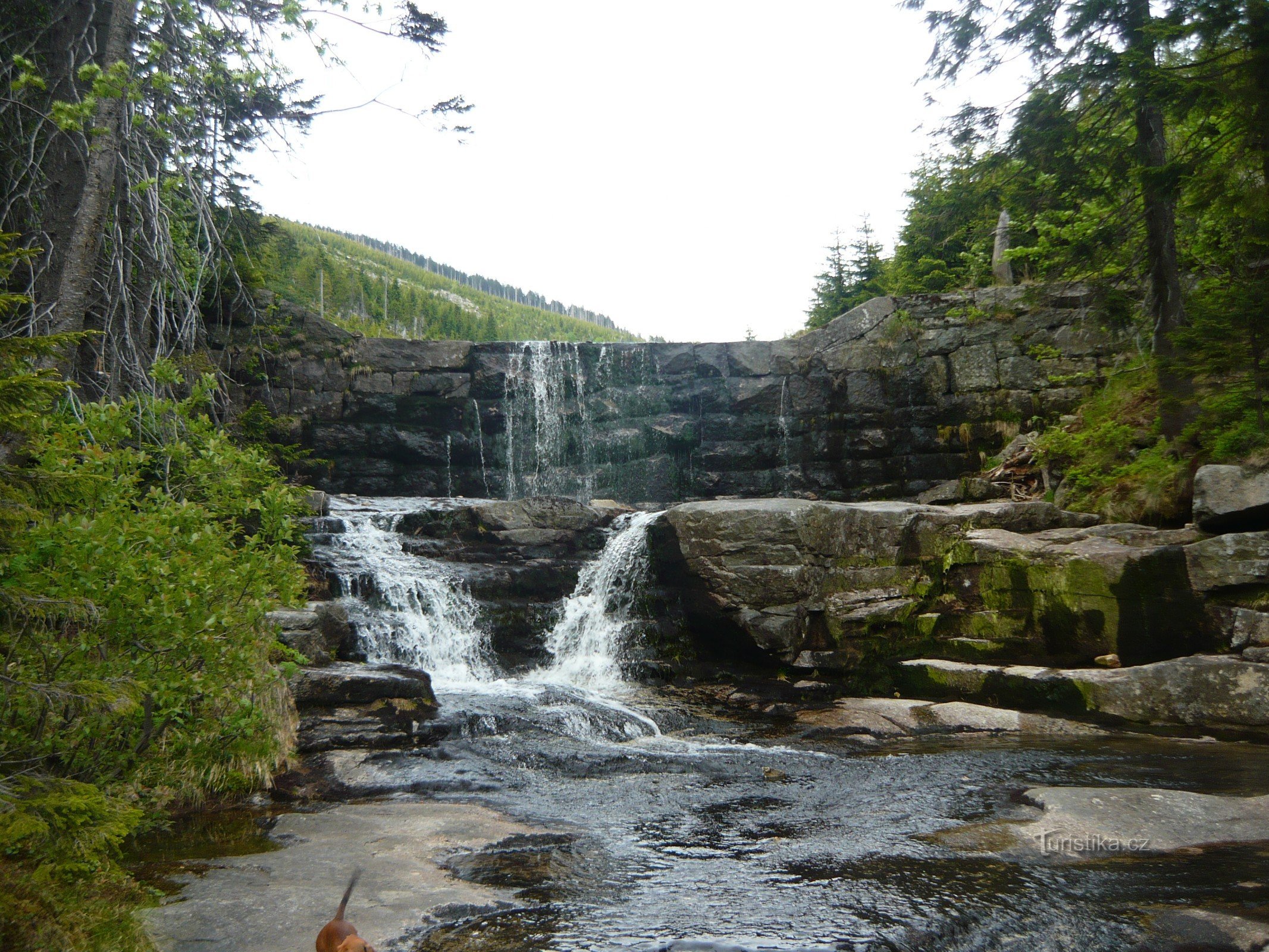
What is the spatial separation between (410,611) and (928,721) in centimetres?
777

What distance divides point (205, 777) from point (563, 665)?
6799 millimetres

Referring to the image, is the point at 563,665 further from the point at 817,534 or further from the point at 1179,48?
the point at 1179,48

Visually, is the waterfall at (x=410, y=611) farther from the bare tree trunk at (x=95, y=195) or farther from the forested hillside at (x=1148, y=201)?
the forested hillside at (x=1148, y=201)

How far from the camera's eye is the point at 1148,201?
11586 millimetres

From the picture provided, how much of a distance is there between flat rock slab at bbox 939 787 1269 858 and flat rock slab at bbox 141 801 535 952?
3.40 meters

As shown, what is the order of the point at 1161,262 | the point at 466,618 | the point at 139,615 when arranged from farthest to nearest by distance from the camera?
the point at 466,618 → the point at 1161,262 → the point at 139,615

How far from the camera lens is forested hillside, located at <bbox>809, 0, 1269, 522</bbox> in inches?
357

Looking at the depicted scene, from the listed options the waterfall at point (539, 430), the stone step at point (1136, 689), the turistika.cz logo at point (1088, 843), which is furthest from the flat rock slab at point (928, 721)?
the waterfall at point (539, 430)

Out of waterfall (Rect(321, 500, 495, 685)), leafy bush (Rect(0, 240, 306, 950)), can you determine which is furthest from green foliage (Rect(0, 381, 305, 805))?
waterfall (Rect(321, 500, 495, 685))

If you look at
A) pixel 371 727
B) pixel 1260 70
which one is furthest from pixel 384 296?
pixel 1260 70

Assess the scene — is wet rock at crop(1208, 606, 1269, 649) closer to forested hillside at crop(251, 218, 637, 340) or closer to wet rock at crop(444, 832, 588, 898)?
wet rock at crop(444, 832, 588, 898)

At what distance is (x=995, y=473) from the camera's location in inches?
598

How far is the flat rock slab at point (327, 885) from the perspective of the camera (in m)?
3.71

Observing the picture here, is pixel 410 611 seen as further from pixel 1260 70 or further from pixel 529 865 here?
pixel 1260 70
